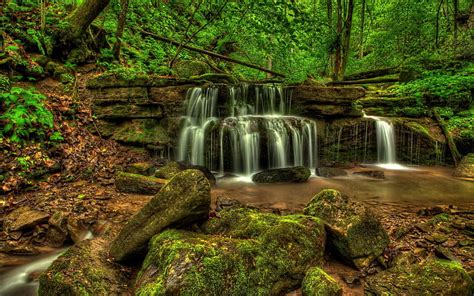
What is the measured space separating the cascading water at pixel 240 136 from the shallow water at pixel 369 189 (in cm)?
113

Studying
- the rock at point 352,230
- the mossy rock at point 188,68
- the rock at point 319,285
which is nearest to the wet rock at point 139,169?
the rock at point 352,230

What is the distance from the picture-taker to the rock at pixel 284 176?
7379 millimetres

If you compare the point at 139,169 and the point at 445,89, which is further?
the point at 445,89

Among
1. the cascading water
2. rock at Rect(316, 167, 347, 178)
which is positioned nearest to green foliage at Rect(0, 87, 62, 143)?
the cascading water

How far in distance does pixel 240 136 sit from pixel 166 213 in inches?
228

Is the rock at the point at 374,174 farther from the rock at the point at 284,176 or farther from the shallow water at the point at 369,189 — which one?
the rock at the point at 284,176

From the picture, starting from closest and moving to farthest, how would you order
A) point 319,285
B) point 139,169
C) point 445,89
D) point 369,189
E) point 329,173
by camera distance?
point 319,285 < point 369,189 < point 139,169 < point 329,173 < point 445,89

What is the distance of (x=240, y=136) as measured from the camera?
877cm

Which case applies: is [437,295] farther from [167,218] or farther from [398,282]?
[167,218]

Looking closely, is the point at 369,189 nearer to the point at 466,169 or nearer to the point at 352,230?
the point at 466,169

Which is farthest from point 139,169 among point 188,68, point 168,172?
point 188,68

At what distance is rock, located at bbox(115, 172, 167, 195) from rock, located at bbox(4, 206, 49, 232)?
5.38 feet

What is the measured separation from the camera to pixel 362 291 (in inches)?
110

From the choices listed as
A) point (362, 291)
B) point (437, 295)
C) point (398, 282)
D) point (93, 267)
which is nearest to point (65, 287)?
point (93, 267)
